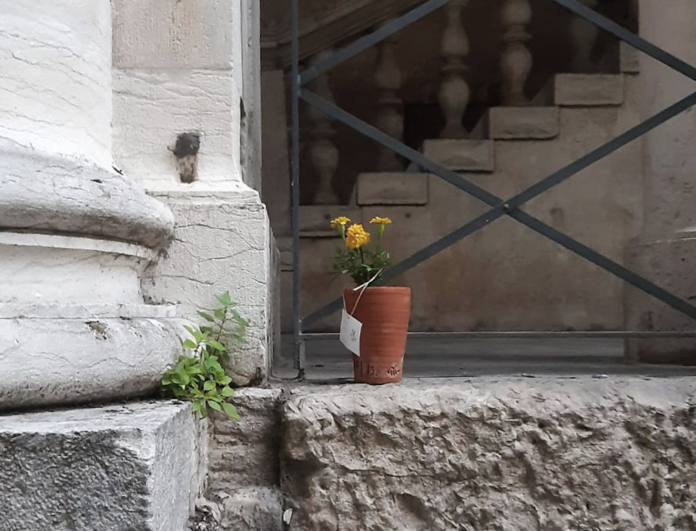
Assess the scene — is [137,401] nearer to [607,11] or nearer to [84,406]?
[84,406]

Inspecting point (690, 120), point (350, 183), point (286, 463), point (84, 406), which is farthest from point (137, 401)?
point (350, 183)

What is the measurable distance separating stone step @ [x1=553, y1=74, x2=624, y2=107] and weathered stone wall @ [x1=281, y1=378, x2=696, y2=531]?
2066 mm

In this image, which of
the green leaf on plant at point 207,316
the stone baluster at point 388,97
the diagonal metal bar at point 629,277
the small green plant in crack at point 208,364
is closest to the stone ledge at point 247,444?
the small green plant in crack at point 208,364

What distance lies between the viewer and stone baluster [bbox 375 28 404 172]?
3.41 m

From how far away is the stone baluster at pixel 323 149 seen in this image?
11.1ft

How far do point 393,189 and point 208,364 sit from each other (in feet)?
6.21

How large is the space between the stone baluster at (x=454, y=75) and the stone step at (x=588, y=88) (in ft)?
1.37

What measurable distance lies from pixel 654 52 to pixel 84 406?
1.46 m

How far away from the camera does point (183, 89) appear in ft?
4.81

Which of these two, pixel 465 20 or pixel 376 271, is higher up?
pixel 465 20

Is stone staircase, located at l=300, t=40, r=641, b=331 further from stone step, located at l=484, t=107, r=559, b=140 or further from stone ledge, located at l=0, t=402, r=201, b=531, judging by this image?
stone ledge, located at l=0, t=402, r=201, b=531

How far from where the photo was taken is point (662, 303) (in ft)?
6.27

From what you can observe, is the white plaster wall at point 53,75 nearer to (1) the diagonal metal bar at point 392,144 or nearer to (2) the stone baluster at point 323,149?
(1) the diagonal metal bar at point 392,144

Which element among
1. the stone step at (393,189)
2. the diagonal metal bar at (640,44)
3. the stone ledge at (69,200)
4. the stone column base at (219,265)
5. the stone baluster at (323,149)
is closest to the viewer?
the stone ledge at (69,200)
